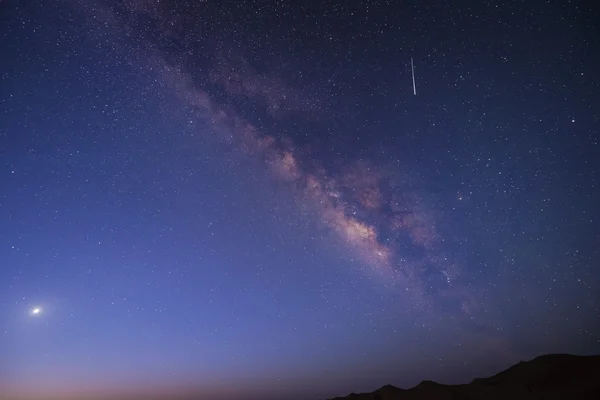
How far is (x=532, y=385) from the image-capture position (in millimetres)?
19703

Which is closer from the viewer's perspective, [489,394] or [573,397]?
[573,397]

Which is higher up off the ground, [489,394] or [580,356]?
[580,356]

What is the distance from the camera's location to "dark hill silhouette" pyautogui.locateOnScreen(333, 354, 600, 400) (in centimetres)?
1759

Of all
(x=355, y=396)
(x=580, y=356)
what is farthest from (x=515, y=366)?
(x=355, y=396)

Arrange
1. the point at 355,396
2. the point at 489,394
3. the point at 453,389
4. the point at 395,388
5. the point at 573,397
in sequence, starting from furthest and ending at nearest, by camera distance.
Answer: the point at 355,396, the point at 395,388, the point at 453,389, the point at 489,394, the point at 573,397

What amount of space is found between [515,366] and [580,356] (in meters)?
3.81

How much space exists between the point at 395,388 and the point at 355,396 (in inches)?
139

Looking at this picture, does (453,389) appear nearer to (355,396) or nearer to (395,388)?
(395,388)

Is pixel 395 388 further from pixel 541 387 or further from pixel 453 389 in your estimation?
pixel 541 387

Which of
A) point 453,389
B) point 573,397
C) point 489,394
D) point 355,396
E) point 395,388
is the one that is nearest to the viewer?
point 573,397

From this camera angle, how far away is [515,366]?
76.8 ft

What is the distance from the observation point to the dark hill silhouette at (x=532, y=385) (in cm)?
1759

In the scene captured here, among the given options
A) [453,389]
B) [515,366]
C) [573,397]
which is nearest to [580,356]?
[515,366]

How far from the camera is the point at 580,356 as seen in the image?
68.7 feet
